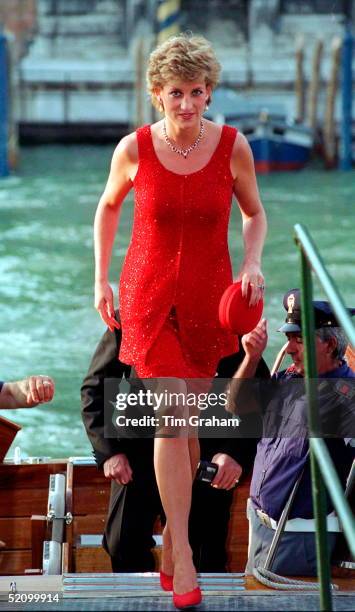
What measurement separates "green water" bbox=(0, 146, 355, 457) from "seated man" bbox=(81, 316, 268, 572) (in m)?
4.27

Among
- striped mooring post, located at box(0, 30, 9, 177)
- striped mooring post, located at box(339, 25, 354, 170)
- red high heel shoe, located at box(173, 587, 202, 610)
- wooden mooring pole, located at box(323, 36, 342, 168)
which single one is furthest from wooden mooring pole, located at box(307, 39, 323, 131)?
red high heel shoe, located at box(173, 587, 202, 610)

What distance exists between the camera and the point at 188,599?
2.90 m

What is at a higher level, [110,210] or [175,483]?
[110,210]

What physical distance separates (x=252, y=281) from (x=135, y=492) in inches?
29.7

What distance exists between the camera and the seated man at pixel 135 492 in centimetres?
341

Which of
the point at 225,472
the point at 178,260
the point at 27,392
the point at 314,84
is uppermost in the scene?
the point at 314,84

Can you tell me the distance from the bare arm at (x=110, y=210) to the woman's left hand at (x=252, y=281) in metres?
0.32

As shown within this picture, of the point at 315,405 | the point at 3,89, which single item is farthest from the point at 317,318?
the point at 3,89

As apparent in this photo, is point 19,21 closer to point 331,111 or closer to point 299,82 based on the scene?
point 299,82

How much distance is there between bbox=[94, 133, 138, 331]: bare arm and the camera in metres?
3.14

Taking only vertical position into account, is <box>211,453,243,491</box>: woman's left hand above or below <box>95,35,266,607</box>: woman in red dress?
below

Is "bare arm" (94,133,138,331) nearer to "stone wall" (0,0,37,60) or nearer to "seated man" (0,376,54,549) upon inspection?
"seated man" (0,376,54,549)

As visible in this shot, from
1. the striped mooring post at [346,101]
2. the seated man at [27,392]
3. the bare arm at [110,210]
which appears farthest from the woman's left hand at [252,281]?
the striped mooring post at [346,101]

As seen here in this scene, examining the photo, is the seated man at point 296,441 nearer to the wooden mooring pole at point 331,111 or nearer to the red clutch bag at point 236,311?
the red clutch bag at point 236,311
